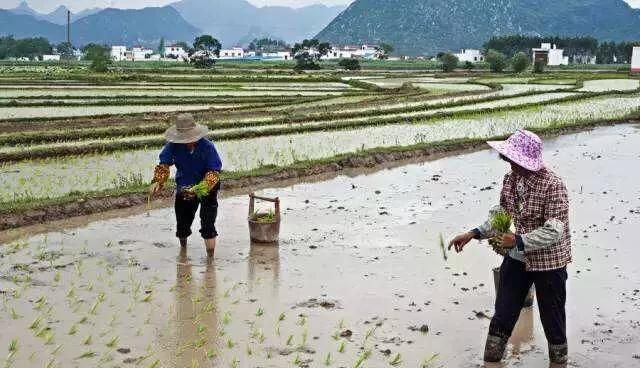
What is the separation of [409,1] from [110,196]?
191 meters

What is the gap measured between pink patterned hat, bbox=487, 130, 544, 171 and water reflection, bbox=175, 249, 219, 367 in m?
1.98

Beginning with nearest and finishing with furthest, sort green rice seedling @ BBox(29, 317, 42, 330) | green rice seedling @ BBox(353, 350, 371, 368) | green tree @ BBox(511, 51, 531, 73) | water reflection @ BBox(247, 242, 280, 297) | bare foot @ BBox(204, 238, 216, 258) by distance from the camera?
green rice seedling @ BBox(353, 350, 371, 368), green rice seedling @ BBox(29, 317, 42, 330), water reflection @ BBox(247, 242, 280, 297), bare foot @ BBox(204, 238, 216, 258), green tree @ BBox(511, 51, 531, 73)

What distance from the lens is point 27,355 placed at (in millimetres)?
4164

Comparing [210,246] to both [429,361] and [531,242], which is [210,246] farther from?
[531,242]

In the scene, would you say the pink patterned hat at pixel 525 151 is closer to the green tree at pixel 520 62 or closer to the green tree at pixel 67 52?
the green tree at pixel 520 62

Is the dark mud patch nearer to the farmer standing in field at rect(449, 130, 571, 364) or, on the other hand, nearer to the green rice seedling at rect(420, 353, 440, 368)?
the green rice seedling at rect(420, 353, 440, 368)

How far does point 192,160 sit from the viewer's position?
6.12 metres

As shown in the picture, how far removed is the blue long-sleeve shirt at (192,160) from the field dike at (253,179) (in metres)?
2.30

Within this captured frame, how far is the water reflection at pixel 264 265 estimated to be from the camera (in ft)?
18.8

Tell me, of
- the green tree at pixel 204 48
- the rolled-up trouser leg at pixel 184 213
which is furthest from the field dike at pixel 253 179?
the green tree at pixel 204 48

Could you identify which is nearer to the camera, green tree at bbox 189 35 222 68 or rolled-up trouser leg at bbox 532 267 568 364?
rolled-up trouser leg at bbox 532 267 568 364

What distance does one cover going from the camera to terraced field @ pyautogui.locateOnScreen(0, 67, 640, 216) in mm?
10859

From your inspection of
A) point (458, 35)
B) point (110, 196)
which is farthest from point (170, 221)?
point (458, 35)

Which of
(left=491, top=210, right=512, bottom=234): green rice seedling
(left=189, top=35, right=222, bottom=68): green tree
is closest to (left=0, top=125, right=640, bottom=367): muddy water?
(left=491, top=210, right=512, bottom=234): green rice seedling
